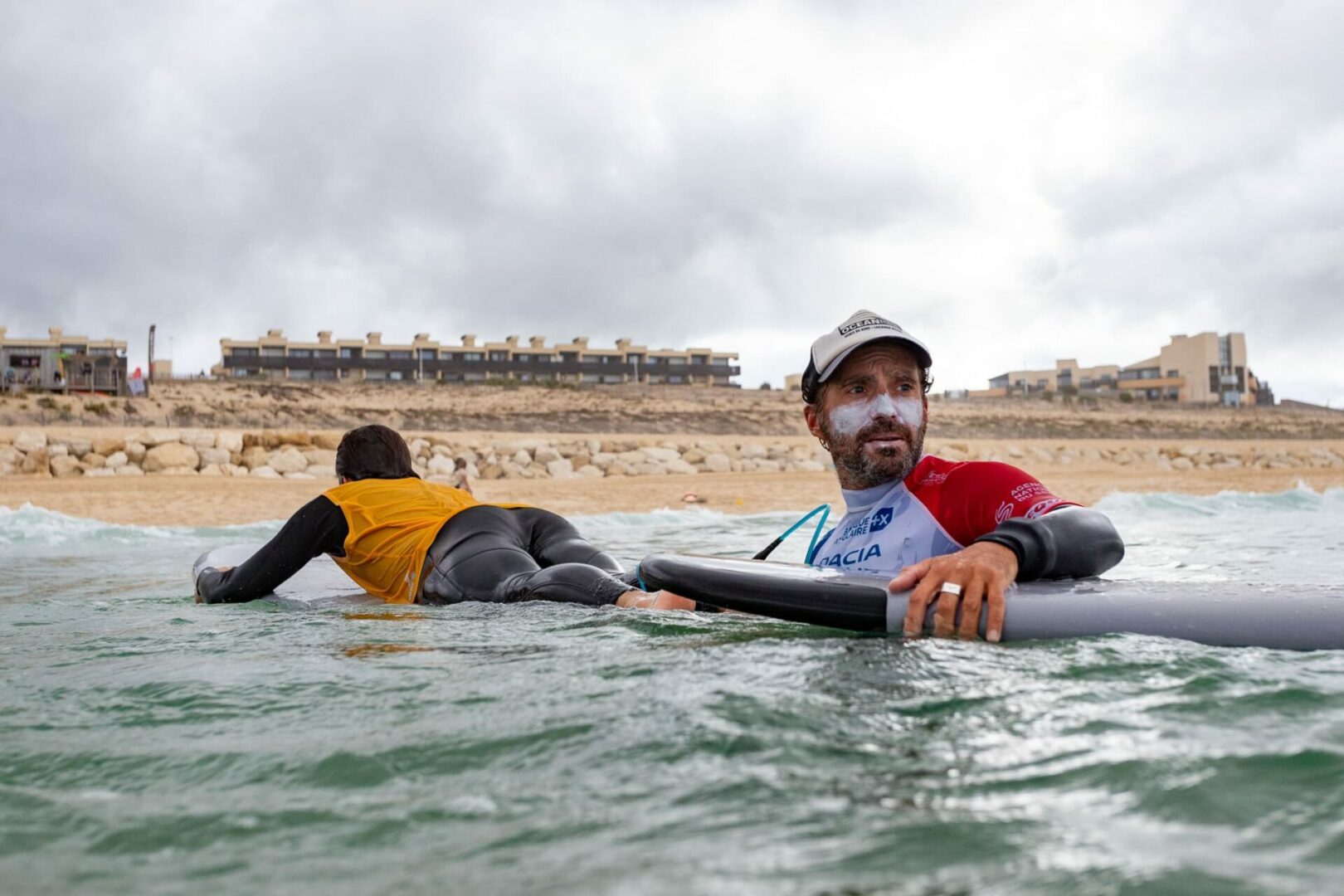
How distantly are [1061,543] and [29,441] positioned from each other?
1966cm

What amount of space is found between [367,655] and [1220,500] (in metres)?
14.0

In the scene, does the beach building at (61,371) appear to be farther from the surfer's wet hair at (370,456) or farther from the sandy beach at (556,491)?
the surfer's wet hair at (370,456)

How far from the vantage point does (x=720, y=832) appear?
1.51 meters

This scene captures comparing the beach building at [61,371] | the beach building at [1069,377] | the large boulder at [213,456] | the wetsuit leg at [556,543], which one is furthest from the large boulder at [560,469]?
the beach building at [1069,377]

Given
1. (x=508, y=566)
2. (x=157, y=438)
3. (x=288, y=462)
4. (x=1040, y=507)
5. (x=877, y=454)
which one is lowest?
(x=508, y=566)

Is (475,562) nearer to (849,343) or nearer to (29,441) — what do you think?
(849,343)

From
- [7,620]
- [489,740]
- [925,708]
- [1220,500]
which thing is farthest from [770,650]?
[1220,500]

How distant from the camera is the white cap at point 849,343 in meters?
3.33

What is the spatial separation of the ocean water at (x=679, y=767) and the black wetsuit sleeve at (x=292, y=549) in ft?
4.42

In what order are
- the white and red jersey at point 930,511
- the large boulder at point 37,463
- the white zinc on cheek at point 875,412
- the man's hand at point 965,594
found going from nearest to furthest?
the man's hand at point 965,594 < the white and red jersey at point 930,511 < the white zinc on cheek at point 875,412 < the large boulder at point 37,463

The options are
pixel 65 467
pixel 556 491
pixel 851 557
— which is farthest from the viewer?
pixel 65 467

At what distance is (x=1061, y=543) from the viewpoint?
284 centimetres

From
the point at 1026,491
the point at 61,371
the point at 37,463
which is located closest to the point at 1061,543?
the point at 1026,491

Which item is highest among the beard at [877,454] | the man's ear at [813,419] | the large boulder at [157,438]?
the large boulder at [157,438]
